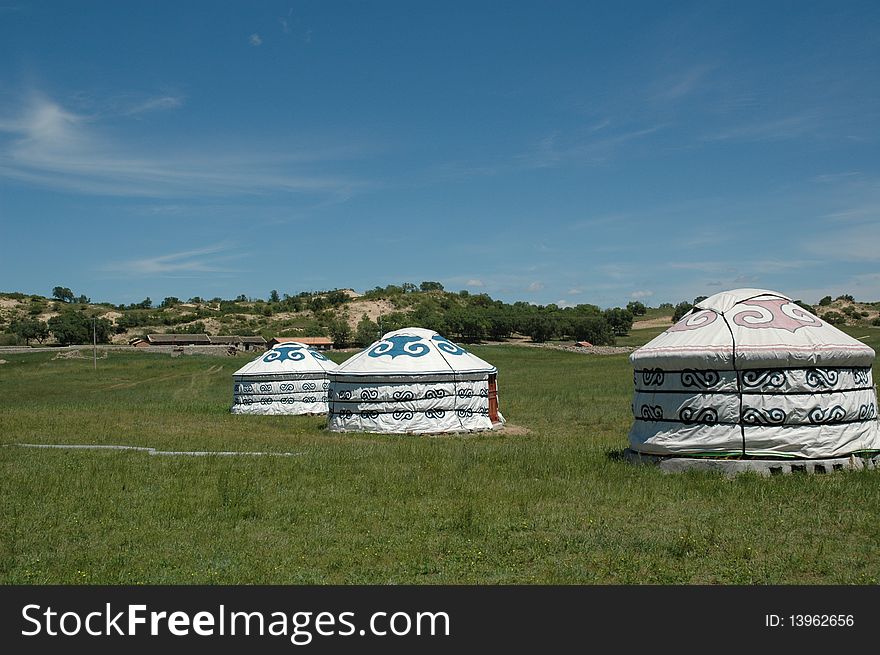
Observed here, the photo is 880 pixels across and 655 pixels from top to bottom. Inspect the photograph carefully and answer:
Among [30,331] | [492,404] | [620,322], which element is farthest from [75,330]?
[492,404]

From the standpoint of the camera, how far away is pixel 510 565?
6.04 m

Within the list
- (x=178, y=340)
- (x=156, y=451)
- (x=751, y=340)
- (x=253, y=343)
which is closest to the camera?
(x=751, y=340)

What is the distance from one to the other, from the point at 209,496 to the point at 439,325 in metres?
66.6

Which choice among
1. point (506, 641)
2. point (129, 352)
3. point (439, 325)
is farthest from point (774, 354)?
point (439, 325)

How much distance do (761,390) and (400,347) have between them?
9.47m

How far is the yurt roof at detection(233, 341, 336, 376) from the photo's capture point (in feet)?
76.2

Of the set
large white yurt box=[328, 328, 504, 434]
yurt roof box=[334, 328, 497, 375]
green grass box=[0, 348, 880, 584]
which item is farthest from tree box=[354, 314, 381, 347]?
green grass box=[0, 348, 880, 584]

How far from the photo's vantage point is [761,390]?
975 cm

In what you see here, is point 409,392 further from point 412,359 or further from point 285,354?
point 285,354

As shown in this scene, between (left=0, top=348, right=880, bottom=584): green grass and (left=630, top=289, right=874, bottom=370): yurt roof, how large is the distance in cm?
143

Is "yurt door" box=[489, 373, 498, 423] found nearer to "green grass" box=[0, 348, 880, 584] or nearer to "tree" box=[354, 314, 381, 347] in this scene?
"green grass" box=[0, 348, 880, 584]

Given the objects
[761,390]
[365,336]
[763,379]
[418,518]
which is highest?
[365,336]

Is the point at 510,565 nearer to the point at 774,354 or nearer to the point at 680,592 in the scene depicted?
the point at 680,592

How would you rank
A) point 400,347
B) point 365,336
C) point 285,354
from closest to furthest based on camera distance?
point 400,347 < point 285,354 < point 365,336
